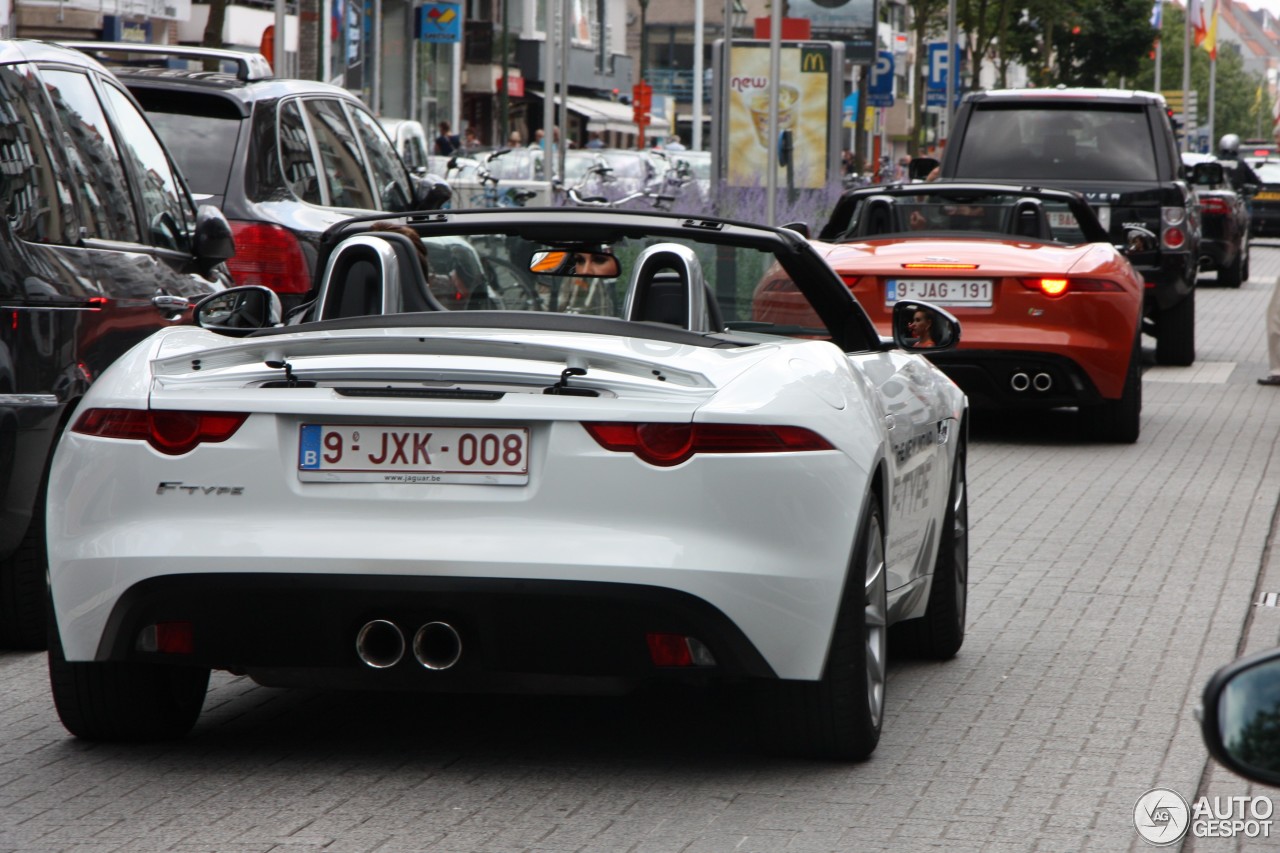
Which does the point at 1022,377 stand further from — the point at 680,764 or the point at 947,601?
the point at 680,764

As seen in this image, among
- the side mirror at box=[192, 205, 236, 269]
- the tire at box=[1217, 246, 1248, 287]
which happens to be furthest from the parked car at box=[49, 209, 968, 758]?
the tire at box=[1217, 246, 1248, 287]

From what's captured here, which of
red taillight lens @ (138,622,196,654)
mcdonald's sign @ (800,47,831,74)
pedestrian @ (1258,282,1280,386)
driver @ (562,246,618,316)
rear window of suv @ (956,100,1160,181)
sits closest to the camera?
red taillight lens @ (138,622,196,654)

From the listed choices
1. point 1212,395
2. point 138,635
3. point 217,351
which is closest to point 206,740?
point 138,635

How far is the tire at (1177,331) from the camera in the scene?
17.8 metres

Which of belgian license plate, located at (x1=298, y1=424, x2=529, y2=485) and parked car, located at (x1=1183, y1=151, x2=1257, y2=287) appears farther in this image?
parked car, located at (x1=1183, y1=151, x2=1257, y2=287)

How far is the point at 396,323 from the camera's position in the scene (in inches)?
206

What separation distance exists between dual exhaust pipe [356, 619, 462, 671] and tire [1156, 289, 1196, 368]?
13662 millimetres

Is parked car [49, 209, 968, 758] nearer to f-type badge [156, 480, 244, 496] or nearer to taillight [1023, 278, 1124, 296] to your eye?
f-type badge [156, 480, 244, 496]

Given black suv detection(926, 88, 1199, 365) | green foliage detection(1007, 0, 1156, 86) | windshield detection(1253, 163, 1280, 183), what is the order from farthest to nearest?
1. green foliage detection(1007, 0, 1156, 86)
2. windshield detection(1253, 163, 1280, 183)
3. black suv detection(926, 88, 1199, 365)

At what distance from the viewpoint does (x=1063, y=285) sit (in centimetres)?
1209

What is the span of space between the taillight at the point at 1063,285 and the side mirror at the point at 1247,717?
9950 mm

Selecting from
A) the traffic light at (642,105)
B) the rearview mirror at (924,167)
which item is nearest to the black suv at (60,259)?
the rearview mirror at (924,167)

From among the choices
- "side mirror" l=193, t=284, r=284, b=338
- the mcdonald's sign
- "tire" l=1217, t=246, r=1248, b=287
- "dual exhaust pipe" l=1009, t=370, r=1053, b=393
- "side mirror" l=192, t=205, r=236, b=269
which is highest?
the mcdonald's sign

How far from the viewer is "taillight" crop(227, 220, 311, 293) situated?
10430mm
